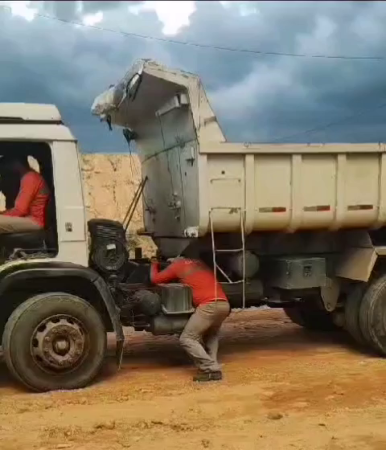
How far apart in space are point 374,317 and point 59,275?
11.5ft

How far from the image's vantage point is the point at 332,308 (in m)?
8.58

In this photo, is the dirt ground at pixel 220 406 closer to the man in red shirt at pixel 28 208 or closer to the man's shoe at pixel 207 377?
the man's shoe at pixel 207 377

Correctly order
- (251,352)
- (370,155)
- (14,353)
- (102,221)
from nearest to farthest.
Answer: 1. (14,353)
2. (102,221)
3. (370,155)
4. (251,352)

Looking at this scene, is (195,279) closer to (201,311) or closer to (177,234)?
(201,311)

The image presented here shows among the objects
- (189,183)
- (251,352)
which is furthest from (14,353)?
(251,352)

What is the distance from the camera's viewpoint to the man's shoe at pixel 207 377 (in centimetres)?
729

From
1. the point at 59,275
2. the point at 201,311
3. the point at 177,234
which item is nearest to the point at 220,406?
the point at 201,311

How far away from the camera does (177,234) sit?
821 cm

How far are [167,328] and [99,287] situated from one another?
932 mm

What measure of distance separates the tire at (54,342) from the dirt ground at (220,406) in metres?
0.17

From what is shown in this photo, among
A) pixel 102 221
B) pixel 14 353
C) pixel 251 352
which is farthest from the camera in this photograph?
pixel 251 352

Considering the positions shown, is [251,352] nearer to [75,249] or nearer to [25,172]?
[75,249]

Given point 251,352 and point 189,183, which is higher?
point 189,183

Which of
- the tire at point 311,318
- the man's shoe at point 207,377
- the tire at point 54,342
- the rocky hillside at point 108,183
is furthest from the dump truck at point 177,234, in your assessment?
the rocky hillside at point 108,183
